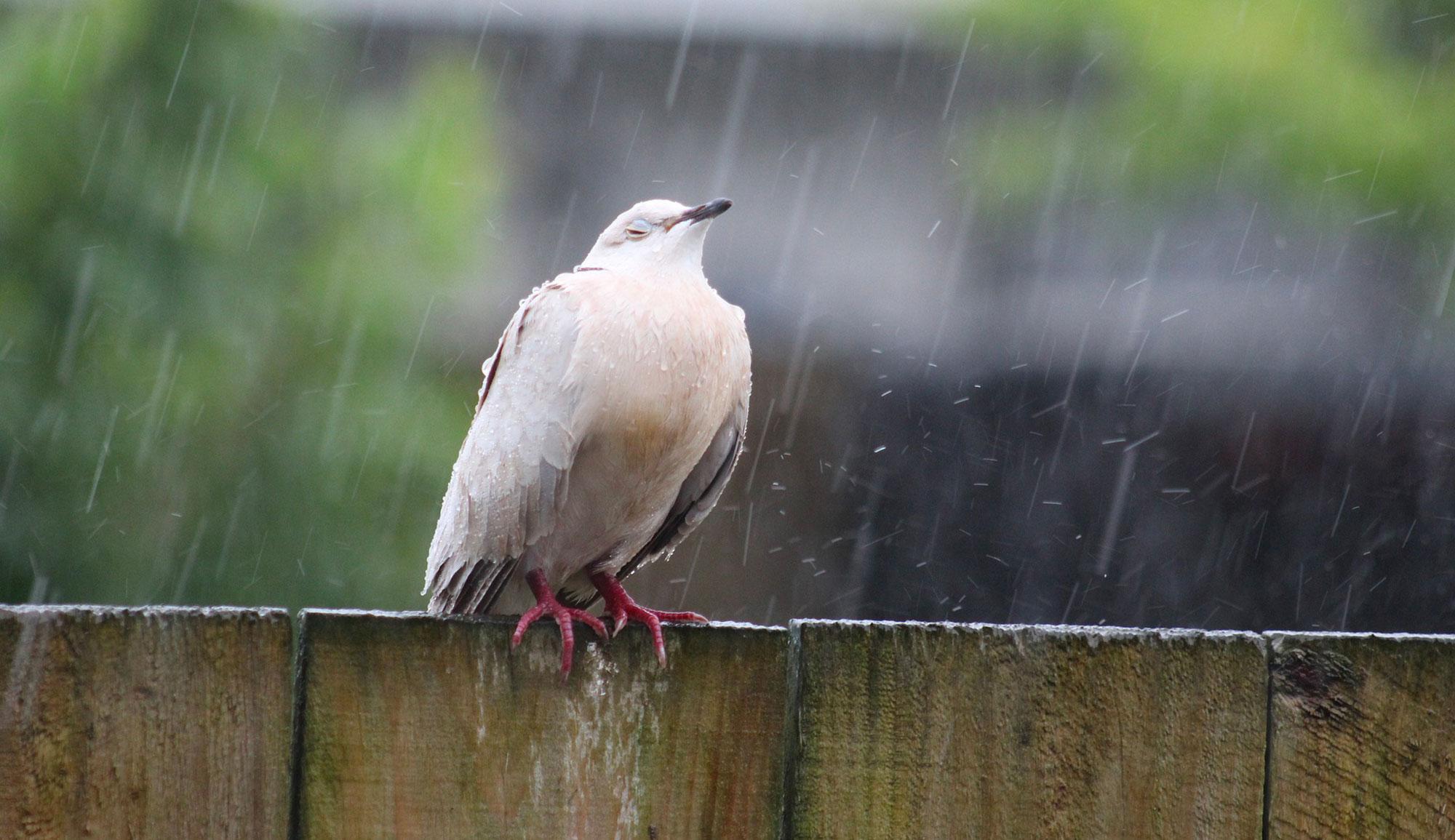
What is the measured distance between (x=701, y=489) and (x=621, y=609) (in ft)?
1.37

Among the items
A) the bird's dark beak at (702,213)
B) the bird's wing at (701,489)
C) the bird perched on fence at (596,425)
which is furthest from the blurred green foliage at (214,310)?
the bird's dark beak at (702,213)

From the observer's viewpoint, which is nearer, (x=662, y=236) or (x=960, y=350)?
(x=662, y=236)

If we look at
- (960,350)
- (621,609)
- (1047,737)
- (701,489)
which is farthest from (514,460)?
(960,350)

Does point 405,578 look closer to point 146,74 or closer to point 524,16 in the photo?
point 146,74

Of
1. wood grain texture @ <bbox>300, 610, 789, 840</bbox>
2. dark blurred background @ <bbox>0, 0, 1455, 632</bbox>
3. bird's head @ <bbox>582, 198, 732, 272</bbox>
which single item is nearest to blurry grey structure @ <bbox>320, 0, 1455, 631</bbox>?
dark blurred background @ <bbox>0, 0, 1455, 632</bbox>

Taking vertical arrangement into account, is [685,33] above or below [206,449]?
above

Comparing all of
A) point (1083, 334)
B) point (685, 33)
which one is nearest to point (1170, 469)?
point (1083, 334)

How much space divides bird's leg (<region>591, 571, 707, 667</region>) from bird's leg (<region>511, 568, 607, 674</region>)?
55 millimetres

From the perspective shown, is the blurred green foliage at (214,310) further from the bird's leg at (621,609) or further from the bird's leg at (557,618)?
the bird's leg at (557,618)

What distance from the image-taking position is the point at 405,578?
500 centimetres

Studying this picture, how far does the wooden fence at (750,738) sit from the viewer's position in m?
1.45

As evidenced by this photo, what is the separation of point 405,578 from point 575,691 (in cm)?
360

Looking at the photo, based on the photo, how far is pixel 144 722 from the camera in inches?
57.2

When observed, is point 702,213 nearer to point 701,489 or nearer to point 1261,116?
point 701,489
